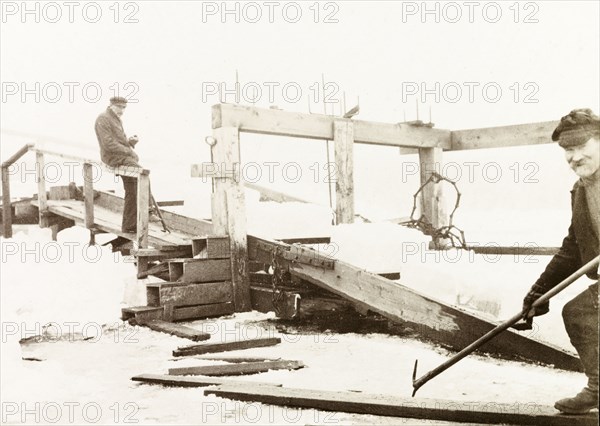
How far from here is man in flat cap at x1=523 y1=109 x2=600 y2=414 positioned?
3678 millimetres

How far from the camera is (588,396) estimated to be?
386 centimetres

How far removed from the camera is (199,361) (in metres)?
5.91

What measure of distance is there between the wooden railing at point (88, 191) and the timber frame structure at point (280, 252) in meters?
0.02

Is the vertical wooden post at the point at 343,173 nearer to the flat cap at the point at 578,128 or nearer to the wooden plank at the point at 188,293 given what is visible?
the wooden plank at the point at 188,293

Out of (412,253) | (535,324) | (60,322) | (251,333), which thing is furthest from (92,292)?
(535,324)

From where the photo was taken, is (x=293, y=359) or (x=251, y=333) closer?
(x=293, y=359)

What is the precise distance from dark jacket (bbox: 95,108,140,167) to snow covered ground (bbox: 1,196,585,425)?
1320 millimetres

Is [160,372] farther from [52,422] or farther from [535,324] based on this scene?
[535,324]

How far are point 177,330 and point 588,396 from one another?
14.1ft

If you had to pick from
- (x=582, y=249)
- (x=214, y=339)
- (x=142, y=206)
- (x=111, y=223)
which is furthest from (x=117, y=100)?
(x=582, y=249)

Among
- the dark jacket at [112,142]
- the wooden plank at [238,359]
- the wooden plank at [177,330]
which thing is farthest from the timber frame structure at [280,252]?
the wooden plank at [238,359]

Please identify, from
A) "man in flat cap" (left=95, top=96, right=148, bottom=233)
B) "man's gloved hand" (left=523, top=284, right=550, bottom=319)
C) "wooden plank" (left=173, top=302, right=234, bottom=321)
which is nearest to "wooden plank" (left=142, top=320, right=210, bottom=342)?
"wooden plank" (left=173, top=302, right=234, bottom=321)

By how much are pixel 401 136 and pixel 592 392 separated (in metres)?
6.84

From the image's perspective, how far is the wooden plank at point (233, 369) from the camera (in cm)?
527
